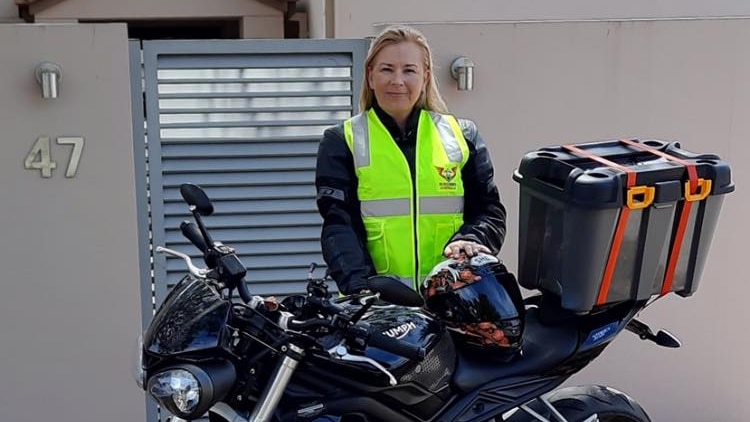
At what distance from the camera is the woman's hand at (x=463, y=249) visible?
2816mm

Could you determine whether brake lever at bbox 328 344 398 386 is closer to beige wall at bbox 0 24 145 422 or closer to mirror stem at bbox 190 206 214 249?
mirror stem at bbox 190 206 214 249

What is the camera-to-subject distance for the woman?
10.1ft

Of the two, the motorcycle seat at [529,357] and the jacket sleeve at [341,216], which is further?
the jacket sleeve at [341,216]

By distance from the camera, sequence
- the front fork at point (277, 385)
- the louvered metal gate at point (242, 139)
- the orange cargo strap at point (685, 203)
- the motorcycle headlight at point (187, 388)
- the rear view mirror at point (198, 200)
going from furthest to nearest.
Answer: the louvered metal gate at point (242, 139)
the orange cargo strap at point (685, 203)
the rear view mirror at point (198, 200)
the front fork at point (277, 385)
the motorcycle headlight at point (187, 388)

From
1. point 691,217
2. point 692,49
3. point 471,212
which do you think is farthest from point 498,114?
point 691,217

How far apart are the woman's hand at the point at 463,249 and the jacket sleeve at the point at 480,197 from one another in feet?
0.78

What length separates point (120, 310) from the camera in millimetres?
4613

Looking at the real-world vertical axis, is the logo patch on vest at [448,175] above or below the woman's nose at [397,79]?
below

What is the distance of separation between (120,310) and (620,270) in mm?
2661

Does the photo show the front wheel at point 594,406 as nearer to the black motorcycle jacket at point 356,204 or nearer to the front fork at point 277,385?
the black motorcycle jacket at point 356,204

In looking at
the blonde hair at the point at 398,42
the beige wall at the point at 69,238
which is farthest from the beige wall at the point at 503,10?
the blonde hair at the point at 398,42

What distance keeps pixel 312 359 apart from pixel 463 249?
643 millimetres

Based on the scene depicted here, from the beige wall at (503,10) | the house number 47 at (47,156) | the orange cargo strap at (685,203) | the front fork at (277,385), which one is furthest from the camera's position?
the beige wall at (503,10)

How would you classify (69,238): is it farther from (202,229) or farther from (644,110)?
(644,110)
